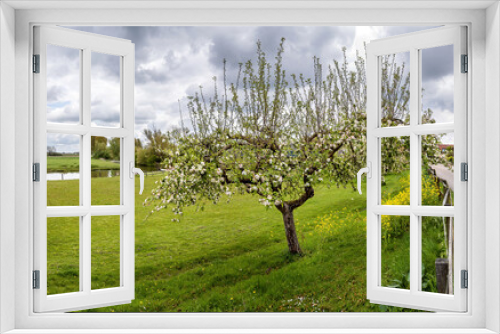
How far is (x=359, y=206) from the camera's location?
5066 millimetres

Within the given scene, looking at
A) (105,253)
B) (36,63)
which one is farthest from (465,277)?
(105,253)

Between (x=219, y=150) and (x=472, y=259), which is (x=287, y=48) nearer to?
(x=219, y=150)

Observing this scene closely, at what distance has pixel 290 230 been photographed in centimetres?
446

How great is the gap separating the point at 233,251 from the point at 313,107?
202 cm

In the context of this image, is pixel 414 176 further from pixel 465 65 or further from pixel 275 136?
pixel 275 136

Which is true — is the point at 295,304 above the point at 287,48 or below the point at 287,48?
below

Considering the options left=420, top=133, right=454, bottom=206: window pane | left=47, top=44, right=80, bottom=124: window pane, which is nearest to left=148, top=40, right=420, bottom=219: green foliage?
left=420, top=133, right=454, bottom=206: window pane

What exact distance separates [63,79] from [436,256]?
287 centimetres

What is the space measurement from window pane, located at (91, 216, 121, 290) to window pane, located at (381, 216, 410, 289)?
2909 mm

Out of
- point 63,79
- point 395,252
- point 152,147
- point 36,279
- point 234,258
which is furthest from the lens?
point 152,147

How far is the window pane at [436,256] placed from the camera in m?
2.43

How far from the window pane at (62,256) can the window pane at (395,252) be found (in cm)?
328

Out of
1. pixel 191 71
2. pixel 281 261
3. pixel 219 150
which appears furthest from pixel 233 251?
pixel 191 71

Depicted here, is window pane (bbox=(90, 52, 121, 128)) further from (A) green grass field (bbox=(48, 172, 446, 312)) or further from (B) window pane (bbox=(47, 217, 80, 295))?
(B) window pane (bbox=(47, 217, 80, 295))
